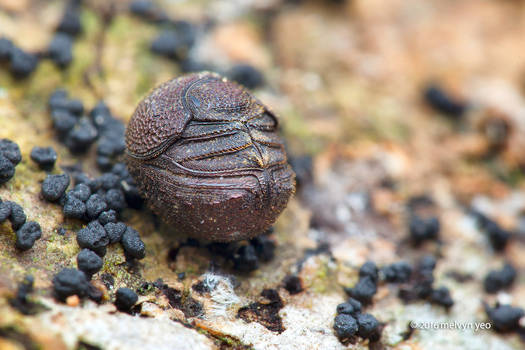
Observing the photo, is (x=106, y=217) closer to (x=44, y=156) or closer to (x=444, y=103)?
(x=44, y=156)

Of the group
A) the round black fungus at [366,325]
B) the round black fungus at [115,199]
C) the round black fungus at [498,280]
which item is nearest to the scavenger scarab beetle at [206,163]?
the round black fungus at [115,199]

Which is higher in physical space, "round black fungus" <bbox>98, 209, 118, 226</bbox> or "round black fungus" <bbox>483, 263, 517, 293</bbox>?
"round black fungus" <bbox>483, 263, 517, 293</bbox>

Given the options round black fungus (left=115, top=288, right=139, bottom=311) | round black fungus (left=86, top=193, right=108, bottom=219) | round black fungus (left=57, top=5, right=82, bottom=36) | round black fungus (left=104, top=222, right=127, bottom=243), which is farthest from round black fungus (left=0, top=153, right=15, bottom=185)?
round black fungus (left=57, top=5, right=82, bottom=36)

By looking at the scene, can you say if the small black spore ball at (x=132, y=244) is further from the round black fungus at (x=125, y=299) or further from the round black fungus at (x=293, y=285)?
the round black fungus at (x=293, y=285)

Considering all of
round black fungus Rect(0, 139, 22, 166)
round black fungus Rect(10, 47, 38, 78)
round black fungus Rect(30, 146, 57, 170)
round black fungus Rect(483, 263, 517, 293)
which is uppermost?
round black fungus Rect(10, 47, 38, 78)

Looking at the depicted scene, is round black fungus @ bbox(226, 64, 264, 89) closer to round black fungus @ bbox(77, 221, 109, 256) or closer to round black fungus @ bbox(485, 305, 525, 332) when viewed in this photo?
round black fungus @ bbox(77, 221, 109, 256)

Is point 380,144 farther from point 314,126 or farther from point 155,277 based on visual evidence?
point 155,277
